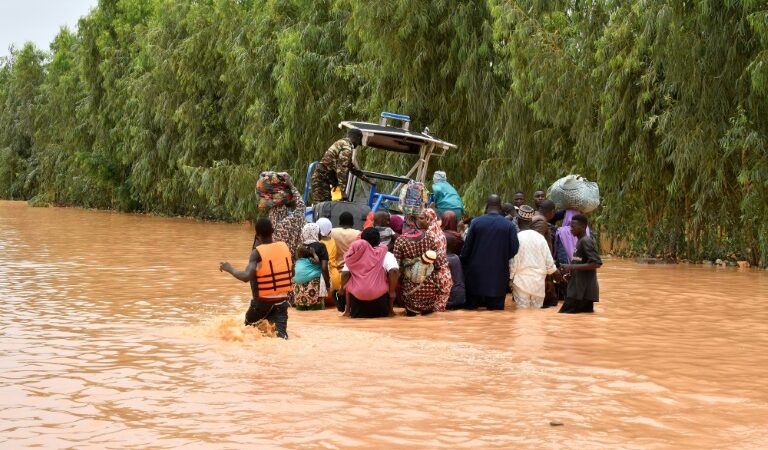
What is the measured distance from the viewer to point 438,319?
46.4 ft

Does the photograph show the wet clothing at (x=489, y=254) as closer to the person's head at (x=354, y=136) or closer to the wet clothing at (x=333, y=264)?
the wet clothing at (x=333, y=264)

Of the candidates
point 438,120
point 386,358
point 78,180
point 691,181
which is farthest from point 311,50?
point 78,180

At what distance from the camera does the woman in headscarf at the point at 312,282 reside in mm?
14617

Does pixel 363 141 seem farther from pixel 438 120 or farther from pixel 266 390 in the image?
pixel 438 120

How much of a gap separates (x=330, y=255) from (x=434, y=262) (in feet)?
4.95

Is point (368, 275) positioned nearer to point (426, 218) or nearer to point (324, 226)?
point (426, 218)

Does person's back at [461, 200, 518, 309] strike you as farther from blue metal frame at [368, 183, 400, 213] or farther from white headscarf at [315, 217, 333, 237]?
blue metal frame at [368, 183, 400, 213]

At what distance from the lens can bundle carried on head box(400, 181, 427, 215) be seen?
14.9 m

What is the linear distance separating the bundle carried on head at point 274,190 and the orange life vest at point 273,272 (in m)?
3.94

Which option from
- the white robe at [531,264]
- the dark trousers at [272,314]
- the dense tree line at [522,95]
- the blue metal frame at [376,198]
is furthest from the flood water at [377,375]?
the dense tree line at [522,95]

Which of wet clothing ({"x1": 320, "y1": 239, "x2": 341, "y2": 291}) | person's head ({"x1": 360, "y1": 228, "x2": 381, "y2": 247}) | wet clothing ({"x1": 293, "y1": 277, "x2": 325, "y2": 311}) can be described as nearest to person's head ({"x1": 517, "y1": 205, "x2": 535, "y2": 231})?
person's head ({"x1": 360, "y1": 228, "x2": 381, "y2": 247})

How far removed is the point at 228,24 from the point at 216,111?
13.9 ft

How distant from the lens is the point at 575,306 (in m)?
14.7

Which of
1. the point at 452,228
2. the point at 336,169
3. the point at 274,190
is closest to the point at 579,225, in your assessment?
the point at 452,228
